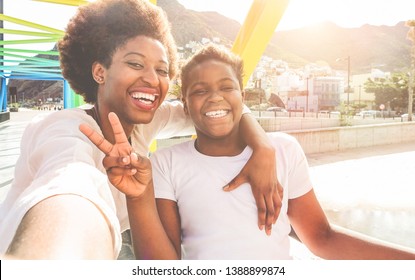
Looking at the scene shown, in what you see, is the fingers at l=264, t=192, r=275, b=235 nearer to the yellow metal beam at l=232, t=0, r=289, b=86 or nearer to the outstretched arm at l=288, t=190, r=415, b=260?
the outstretched arm at l=288, t=190, r=415, b=260

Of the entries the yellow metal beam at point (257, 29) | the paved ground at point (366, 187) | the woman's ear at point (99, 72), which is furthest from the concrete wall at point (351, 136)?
the woman's ear at point (99, 72)

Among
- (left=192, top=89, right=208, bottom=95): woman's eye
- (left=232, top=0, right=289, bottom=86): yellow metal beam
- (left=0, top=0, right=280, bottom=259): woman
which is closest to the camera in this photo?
(left=0, top=0, right=280, bottom=259): woman

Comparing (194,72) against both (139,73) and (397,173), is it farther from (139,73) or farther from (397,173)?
(397,173)

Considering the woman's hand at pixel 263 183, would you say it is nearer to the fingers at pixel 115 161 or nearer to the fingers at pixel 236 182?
the fingers at pixel 236 182

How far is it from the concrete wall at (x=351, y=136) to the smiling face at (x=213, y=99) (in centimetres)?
526

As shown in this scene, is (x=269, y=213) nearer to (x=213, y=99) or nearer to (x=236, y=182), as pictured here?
(x=236, y=182)

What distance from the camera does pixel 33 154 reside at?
699 millimetres

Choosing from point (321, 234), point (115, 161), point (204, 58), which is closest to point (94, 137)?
point (115, 161)

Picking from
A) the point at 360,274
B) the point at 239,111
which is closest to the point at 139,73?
the point at 239,111

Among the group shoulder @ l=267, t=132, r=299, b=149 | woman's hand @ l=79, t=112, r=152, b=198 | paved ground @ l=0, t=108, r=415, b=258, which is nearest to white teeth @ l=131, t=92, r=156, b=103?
woman's hand @ l=79, t=112, r=152, b=198

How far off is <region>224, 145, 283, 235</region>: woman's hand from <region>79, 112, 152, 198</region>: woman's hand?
316 mm

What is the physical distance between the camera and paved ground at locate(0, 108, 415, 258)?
2.75 metres

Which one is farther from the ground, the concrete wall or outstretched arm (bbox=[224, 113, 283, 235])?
outstretched arm (bbox=[224, 113, 283, 235])

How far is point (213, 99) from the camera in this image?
3.28ft
